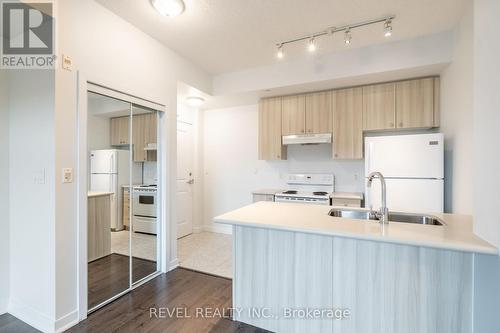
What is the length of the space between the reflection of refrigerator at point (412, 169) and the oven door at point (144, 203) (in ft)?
8.36

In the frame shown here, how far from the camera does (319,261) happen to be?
1.67 meters

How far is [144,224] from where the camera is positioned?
112 inches

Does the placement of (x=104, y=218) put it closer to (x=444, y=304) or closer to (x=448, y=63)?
(x=444, y=304)

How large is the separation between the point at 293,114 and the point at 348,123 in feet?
2.83

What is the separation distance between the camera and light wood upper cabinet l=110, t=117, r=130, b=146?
2443mm

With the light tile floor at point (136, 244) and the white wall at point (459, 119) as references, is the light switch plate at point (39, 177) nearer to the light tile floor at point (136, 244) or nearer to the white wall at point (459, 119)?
the light tile floor at point (136, 244)

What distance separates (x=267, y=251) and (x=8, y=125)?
2.58m

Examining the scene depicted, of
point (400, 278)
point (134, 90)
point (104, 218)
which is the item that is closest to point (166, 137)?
point (134, 90)

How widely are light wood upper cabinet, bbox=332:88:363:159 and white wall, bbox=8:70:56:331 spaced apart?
3.35m

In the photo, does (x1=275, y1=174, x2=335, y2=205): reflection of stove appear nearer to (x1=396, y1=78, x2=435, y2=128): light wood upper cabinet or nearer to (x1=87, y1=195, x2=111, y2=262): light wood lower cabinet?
(x1=396, y1=78, x2=435, y2=128): light wood upper cabinet

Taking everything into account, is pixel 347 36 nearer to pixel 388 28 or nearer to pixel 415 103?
pixel 388 28

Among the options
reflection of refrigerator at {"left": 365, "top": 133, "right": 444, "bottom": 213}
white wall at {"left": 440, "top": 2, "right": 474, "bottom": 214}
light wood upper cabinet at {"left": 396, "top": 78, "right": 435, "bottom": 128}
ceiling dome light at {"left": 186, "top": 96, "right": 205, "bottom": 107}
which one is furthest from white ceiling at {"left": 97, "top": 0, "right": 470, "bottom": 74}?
reflection of refrigerator at {"left": 365, "top": 133, "right": 444, "bottom": 213}

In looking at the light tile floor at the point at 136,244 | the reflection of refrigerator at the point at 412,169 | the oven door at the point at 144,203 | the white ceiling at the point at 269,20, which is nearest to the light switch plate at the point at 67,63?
the white ceiling at the point at 269,20

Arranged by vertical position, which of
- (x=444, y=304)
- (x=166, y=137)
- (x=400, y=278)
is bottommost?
(x=444, y=304)
